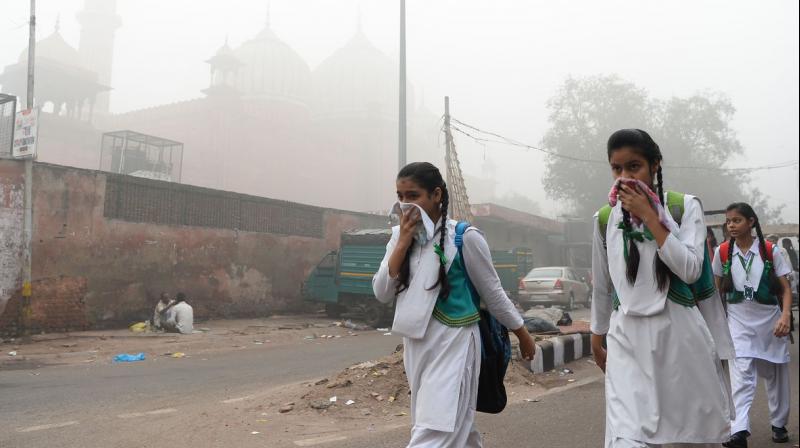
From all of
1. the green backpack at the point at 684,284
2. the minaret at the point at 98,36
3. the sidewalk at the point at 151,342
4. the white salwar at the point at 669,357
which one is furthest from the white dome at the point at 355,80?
the white salwar at the point at 669,357

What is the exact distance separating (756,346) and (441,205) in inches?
113

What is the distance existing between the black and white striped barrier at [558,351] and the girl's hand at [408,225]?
14.4 ft

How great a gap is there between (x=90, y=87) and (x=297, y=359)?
29.2 m

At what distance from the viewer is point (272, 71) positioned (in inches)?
1780

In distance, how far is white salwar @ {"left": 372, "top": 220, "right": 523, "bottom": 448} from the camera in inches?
94.3

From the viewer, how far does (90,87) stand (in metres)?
32.0

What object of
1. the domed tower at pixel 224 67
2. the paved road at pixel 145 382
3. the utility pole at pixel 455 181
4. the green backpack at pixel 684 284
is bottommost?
the paved road at pixel 145 382

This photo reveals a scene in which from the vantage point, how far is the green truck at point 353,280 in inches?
543

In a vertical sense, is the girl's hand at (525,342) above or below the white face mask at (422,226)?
below

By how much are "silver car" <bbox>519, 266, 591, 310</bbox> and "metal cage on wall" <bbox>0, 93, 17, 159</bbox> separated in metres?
→ 13.7

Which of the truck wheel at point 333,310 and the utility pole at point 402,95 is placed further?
the truck wheel at point 333,310

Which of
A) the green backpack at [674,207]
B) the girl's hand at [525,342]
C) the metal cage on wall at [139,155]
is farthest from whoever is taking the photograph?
the metal cage on wall at [139,155]

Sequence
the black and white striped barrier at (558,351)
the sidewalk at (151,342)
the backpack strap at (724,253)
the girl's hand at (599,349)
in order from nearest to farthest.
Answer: the girl's hand at (599,349) → the backpack strap at (724,253) → the black and white striped barrier at (558,351) → the sidewalk at (151,342)

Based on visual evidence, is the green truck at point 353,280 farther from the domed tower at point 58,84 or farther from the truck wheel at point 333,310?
the domed tower at point 58,84
